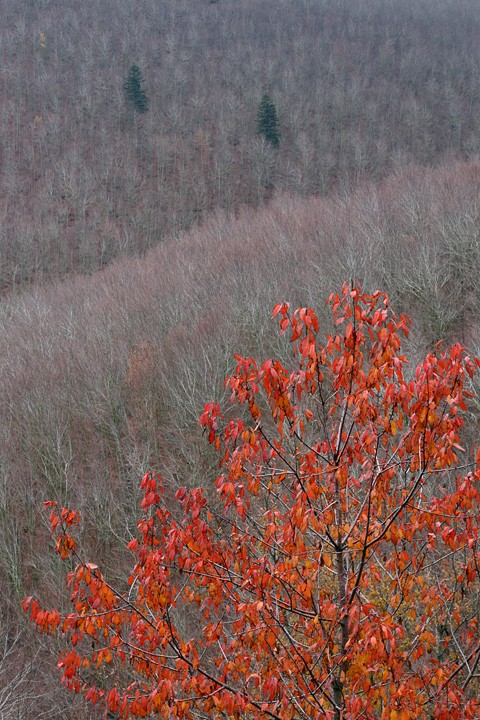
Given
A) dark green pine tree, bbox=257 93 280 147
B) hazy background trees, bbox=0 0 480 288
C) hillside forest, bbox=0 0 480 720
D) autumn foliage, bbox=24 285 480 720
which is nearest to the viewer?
autumn foliage, bbox=24 285 480 720

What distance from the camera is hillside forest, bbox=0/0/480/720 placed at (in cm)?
1809

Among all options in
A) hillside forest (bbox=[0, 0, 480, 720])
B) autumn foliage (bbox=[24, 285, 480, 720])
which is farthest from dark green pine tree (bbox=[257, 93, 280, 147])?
autumn foliage (bbox=[24, 285, 480, 720])

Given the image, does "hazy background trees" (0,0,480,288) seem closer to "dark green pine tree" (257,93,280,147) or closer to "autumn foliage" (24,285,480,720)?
"dark green pine tree" (257,93,280,147)

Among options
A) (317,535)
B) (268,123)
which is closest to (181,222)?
(268,123)

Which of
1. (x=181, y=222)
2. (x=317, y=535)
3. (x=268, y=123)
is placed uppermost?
(x=268, y=123)

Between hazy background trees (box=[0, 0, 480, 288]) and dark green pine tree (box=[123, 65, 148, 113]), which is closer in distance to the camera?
hazy background trees (box=[0, 0, 480, 288])

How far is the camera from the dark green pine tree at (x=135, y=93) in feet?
228

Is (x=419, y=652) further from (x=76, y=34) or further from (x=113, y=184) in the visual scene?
(x=76, y=34)

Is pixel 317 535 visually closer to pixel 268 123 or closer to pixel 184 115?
pixel 268 123

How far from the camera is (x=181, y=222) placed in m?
55.5

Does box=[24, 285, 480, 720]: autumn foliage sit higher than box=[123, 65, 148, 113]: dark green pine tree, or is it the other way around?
box=[123, 65, 148, 113]: dark green pine tree

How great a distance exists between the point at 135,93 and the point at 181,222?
2360 cm

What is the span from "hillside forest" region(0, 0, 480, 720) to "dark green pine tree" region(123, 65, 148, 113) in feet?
0.75

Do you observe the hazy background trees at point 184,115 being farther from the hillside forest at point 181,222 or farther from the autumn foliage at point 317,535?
the autumn foliage at point 317,535
